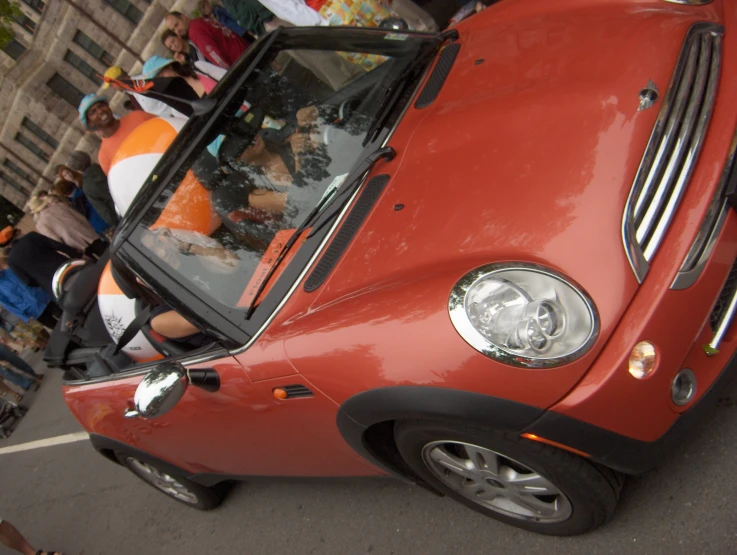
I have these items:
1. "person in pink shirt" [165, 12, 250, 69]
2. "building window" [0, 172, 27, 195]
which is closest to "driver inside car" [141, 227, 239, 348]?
"person in pink shirt" [165, 12, 250, 69]

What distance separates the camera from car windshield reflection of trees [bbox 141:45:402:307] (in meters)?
2.48

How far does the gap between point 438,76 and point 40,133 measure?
1605 cm

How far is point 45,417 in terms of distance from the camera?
621cm

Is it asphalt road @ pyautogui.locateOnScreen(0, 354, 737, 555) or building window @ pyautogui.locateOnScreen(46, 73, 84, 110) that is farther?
building window @ pyautogui.locateOnScreen(46, 73, 84, 110)

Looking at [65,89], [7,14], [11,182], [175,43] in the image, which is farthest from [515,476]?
[11,182]

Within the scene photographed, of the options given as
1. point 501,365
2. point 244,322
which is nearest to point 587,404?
point 501,365

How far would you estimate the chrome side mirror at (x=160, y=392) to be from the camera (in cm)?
217

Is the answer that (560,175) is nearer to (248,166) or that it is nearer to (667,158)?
(667,158)

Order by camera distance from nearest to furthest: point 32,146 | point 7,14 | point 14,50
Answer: point 7,14
point 14,50
point 32,146

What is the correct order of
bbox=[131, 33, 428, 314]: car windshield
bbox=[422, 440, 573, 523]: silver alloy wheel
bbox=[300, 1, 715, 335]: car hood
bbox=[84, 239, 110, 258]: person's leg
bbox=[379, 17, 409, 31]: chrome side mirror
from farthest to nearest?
bbox=[84, 239, 110, 258]: person's leg → bbox=[379, 17, 409, 31]: chrome side mirror → bbox=[131, 33, 428, 314]: car windshield → bbox=[422, 440, 573, 523]: silver alloy wheel → bbox=[300, 1, 715, 335]: car hood

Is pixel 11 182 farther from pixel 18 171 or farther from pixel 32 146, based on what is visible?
pixel 32 146

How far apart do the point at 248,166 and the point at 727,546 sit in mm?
2348

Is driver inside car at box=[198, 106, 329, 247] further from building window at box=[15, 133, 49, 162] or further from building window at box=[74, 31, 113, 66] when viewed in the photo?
building window at box=[15, 133, 49, 162]

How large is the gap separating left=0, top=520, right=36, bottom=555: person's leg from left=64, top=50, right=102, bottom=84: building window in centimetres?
1268
